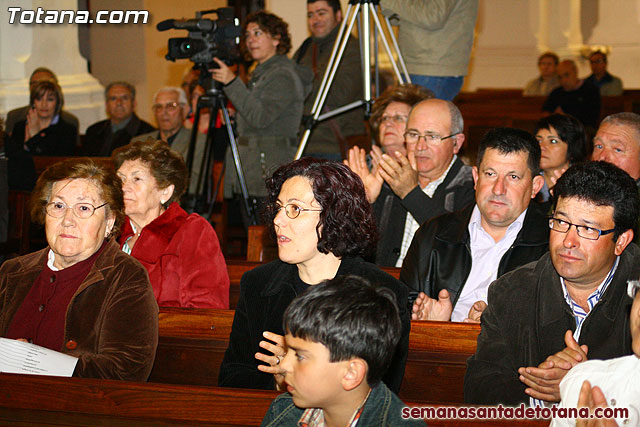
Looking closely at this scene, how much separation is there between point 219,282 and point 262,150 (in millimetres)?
1928

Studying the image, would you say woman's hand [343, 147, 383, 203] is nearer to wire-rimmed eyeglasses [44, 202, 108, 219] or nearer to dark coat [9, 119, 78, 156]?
wire-rimmed eyeglasses [44, 202, 108, 219]

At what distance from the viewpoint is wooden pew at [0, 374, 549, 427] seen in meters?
1.92

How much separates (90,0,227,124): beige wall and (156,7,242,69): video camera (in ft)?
15.7

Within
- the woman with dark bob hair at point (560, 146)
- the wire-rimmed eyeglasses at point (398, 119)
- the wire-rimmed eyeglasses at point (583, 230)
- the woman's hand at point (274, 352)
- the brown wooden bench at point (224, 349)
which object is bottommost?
the brown wooden bench at point (224, 349)

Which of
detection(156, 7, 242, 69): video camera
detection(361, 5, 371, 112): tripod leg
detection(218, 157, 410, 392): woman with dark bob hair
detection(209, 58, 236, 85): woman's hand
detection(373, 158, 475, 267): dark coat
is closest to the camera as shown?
detection(218, 157, 410, 392): woman with dark bob hair

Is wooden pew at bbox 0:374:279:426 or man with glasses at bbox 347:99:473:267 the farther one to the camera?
man with glasses at bbox 347:99:473:267

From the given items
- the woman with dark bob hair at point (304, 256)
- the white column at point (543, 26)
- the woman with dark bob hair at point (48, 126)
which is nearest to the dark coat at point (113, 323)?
the woman with dark bob hair at point (304, 256)

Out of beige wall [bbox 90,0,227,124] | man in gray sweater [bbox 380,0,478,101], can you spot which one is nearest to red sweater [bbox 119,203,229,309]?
man in gray sweater [bbox 380,0,478,101]

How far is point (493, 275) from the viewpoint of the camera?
120 inches

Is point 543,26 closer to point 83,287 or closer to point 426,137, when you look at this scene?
point 426,137

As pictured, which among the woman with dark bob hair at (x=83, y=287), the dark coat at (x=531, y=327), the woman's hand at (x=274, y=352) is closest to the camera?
the woman's hand at (x=274, y=352)

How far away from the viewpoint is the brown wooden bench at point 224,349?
8.41ft

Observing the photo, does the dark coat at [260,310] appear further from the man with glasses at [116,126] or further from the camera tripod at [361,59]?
the man with glasses at [116,126]

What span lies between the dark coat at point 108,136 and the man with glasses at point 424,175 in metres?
3.07
